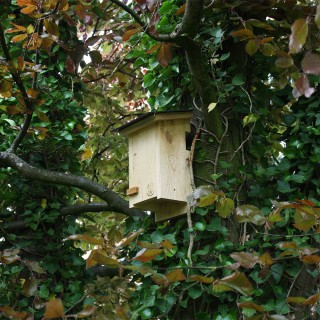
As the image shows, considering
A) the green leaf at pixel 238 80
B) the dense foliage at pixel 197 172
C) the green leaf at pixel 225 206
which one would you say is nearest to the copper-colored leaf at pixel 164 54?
the dense foliage at pixel 197 172

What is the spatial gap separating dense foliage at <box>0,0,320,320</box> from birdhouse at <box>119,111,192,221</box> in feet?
0.23

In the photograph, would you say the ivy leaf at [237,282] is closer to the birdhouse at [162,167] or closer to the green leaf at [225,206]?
the green leaf at [225,206]

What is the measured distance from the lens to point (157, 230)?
2895mm

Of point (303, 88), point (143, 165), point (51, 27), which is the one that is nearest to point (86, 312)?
point (303, 88)

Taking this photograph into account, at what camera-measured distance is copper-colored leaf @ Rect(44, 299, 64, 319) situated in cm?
185

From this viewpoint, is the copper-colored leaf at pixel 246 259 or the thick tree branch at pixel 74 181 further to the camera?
the thick tree branch at pixel 74 181

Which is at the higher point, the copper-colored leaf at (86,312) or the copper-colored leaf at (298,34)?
the copper-colored leaf at (298,34)

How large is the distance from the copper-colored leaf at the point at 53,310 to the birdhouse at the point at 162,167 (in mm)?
950

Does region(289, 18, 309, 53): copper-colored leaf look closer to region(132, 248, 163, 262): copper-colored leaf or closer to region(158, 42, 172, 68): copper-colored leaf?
region(132, 248, 163, 262): copper-colored leaf

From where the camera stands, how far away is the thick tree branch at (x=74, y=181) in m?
3.10

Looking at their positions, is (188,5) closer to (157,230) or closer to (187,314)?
(157,230)

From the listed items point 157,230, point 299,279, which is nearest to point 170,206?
point 157,230

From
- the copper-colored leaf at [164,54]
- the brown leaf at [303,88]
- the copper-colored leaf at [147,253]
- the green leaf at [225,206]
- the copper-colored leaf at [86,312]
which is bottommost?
the copper-colored leaf at [86,312]

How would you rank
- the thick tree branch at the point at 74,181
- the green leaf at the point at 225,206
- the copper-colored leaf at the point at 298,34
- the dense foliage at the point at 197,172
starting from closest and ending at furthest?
the copper-colored leaf at the point at 298,34
the green leaf at the point at 225,206
the dense foliage at the point at 197,172
the thick tree branch at the point at 74,181
